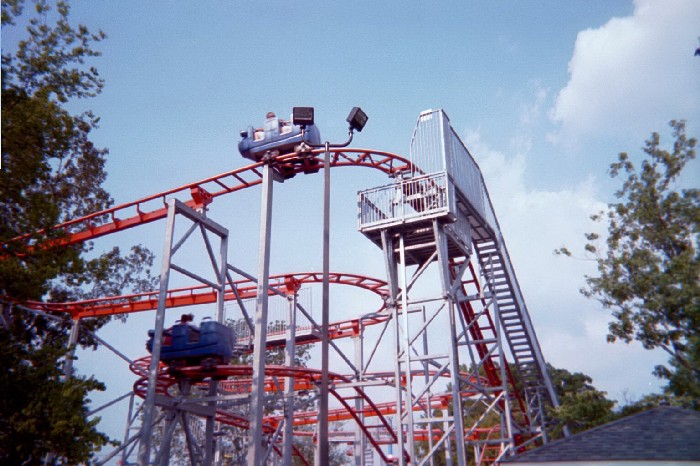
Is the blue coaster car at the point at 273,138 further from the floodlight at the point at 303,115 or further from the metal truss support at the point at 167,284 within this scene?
the floodlight at the point at 303,115

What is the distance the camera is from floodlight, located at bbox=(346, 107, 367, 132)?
8.55 metres

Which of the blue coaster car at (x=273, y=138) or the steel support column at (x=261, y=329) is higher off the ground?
the blue coaster car at (x=273, y=138)

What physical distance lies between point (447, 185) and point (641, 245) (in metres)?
11.5

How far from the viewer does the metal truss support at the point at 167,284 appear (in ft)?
41.4

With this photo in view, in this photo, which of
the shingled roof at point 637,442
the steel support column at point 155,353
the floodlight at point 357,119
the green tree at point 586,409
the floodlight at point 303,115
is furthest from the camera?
the green tree at point 586,409

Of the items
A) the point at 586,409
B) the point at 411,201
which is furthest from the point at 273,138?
the point at 586,409

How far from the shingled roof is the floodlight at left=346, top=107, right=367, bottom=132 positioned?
7.21 metres

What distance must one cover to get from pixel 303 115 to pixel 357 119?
843 millimetres

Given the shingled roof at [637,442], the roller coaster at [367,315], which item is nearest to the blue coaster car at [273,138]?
the roller coaster at [367,315]

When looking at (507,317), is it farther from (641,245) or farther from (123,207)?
(123,207)

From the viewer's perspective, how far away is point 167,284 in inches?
539

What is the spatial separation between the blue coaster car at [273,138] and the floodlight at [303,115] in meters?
6.58

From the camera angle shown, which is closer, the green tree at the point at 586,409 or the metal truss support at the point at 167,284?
the metal truss support at the point at 167,284

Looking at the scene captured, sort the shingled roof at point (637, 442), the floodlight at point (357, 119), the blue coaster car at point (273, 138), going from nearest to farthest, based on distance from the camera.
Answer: the floodlight at point (357, 119) < the shingled roof at point (637, 442) < the blue coaster car at point (273, 138)
